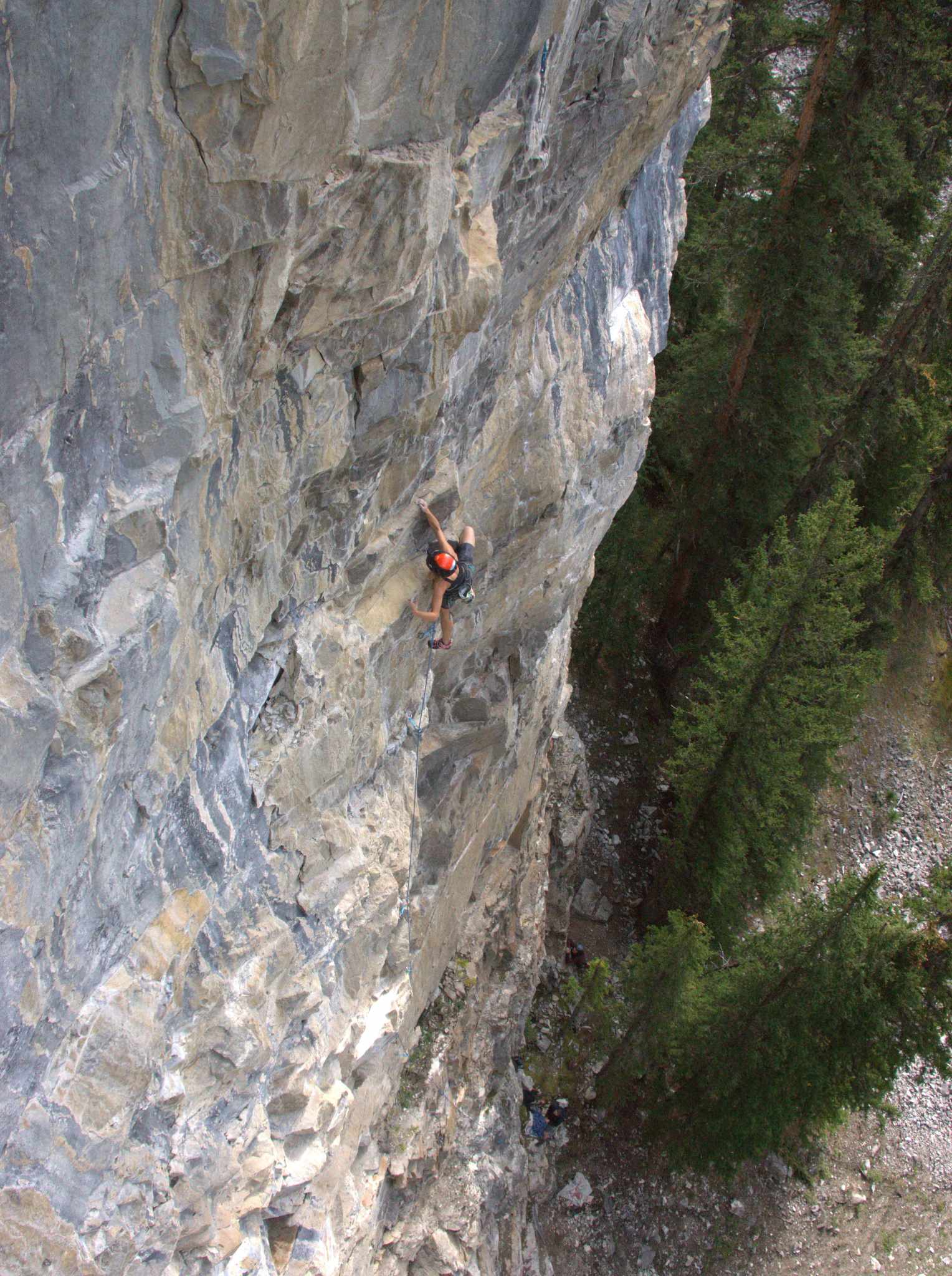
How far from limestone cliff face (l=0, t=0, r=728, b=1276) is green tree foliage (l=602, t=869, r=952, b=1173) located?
4.06 m

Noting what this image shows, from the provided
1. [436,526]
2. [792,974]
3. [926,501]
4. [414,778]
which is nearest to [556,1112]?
[792,974]

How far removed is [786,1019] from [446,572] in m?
8.24

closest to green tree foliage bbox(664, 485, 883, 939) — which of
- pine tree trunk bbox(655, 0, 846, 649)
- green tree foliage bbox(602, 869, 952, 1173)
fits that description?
green tree foliage bbox(602, 869, 952, 1173)

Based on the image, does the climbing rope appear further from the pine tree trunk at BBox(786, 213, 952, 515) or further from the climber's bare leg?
the pine tree trunk at BBox(786, 213, 952, 515)

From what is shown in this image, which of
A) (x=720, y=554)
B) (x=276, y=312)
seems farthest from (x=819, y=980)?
(x=276, y=312)

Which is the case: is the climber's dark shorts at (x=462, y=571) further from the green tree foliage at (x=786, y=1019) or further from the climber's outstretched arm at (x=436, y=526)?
the green tree foliage at (x=786, y=1019)

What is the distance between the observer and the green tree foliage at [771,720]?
1367 cm

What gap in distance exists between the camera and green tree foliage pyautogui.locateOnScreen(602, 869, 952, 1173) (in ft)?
38.2

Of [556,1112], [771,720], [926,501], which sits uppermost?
[926,501]

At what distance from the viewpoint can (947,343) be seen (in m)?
19.4

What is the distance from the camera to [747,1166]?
15.5 meters

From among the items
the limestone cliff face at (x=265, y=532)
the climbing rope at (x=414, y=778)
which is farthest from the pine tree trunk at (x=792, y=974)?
the climbing rope at (x=414, y=778)

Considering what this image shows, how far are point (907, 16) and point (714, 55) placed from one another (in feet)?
20.8

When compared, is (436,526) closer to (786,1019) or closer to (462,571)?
(462,571)
